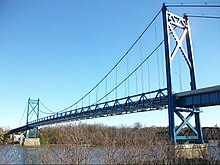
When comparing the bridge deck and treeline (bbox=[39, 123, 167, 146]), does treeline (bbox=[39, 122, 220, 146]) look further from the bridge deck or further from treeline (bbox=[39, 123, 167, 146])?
the bridge deck

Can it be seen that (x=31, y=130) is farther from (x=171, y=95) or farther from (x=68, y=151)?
(x=68, y=151)

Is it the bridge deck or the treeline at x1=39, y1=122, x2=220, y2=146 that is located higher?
the bridge deck

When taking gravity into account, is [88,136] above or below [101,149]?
above

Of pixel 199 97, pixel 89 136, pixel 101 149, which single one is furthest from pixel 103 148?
pixel 199 97

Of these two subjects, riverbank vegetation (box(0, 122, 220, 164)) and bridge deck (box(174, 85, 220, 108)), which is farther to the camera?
bridge deck (box(174, 85, 220, 108))

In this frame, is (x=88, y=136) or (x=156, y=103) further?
(x=156, y=103)

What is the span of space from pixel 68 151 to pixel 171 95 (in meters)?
14.6

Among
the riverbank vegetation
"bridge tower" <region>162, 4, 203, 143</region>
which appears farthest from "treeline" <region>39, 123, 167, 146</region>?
"bridge tower" <region>162, 4, 203, 143</region>

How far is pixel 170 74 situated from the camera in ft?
71.2

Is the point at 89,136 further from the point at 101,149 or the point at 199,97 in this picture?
the point at 199,97

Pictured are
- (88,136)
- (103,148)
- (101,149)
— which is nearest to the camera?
(88,136)

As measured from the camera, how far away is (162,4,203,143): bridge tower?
69.5 feet

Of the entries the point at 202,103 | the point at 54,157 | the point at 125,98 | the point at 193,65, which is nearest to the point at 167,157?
the point at 54,157

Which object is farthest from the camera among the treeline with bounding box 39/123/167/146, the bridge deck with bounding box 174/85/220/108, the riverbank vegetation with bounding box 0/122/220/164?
the bridge deck with bounding box 174/85/220/108
